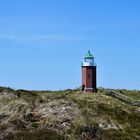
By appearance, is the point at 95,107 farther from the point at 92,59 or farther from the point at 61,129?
the point at 92,59

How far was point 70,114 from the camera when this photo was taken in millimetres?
29141

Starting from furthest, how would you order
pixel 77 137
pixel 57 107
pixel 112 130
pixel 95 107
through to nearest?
pixel 95 107
pixel 57 107
pixel 112 130
pixel 77 137

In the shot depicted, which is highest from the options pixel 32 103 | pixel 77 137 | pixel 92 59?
pixel 92 59

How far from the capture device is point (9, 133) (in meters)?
26.6

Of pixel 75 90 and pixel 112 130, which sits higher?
pixel 75 90

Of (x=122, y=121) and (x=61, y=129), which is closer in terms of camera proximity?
(x=61, y=129)

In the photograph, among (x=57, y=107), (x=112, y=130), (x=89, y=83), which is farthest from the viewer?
(x=89, y=83)

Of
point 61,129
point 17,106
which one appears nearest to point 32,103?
point 17,106

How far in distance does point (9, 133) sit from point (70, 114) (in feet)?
14.3

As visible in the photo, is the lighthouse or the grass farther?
the lighthouse

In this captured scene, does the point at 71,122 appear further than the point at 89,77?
No

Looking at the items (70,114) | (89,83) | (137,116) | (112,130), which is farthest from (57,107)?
(89,83)

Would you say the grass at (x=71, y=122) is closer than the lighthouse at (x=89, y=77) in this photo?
Yes

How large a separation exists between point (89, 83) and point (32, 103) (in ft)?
86.7
